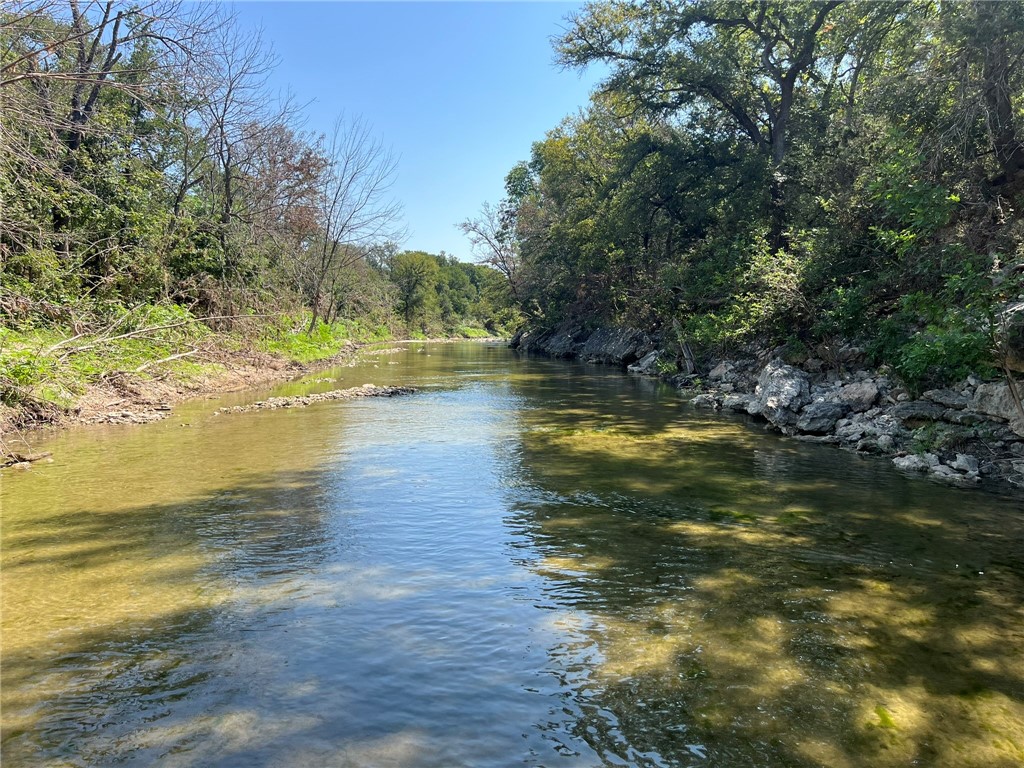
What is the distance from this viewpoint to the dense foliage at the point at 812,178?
33.5 feet

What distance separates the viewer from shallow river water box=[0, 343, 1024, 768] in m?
3.35

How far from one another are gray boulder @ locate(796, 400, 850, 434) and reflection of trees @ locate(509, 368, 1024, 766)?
3001 millimetres

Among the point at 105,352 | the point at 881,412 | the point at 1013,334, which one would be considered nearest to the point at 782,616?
the point at 1013,334

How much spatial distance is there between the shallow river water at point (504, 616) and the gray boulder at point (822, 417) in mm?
2578

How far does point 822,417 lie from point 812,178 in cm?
976

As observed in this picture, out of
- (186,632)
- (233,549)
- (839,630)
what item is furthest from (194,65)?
(839,630)

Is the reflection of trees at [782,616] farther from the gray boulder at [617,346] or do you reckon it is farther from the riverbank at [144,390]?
the gray boulder at [617,346]

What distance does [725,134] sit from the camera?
25203 millimetres

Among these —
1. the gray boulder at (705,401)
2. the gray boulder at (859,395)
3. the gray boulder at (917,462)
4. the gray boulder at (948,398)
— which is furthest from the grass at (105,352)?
the gray boulder at (948,398)

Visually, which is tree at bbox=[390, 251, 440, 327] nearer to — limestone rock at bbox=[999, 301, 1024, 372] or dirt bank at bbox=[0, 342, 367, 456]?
dirt bank at bbox=[0, 342, 367, 456]

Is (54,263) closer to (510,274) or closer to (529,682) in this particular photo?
(529,682)

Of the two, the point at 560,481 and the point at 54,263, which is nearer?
the point at 560,481

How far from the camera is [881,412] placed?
11.5 m

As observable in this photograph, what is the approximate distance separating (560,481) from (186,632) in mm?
5258
